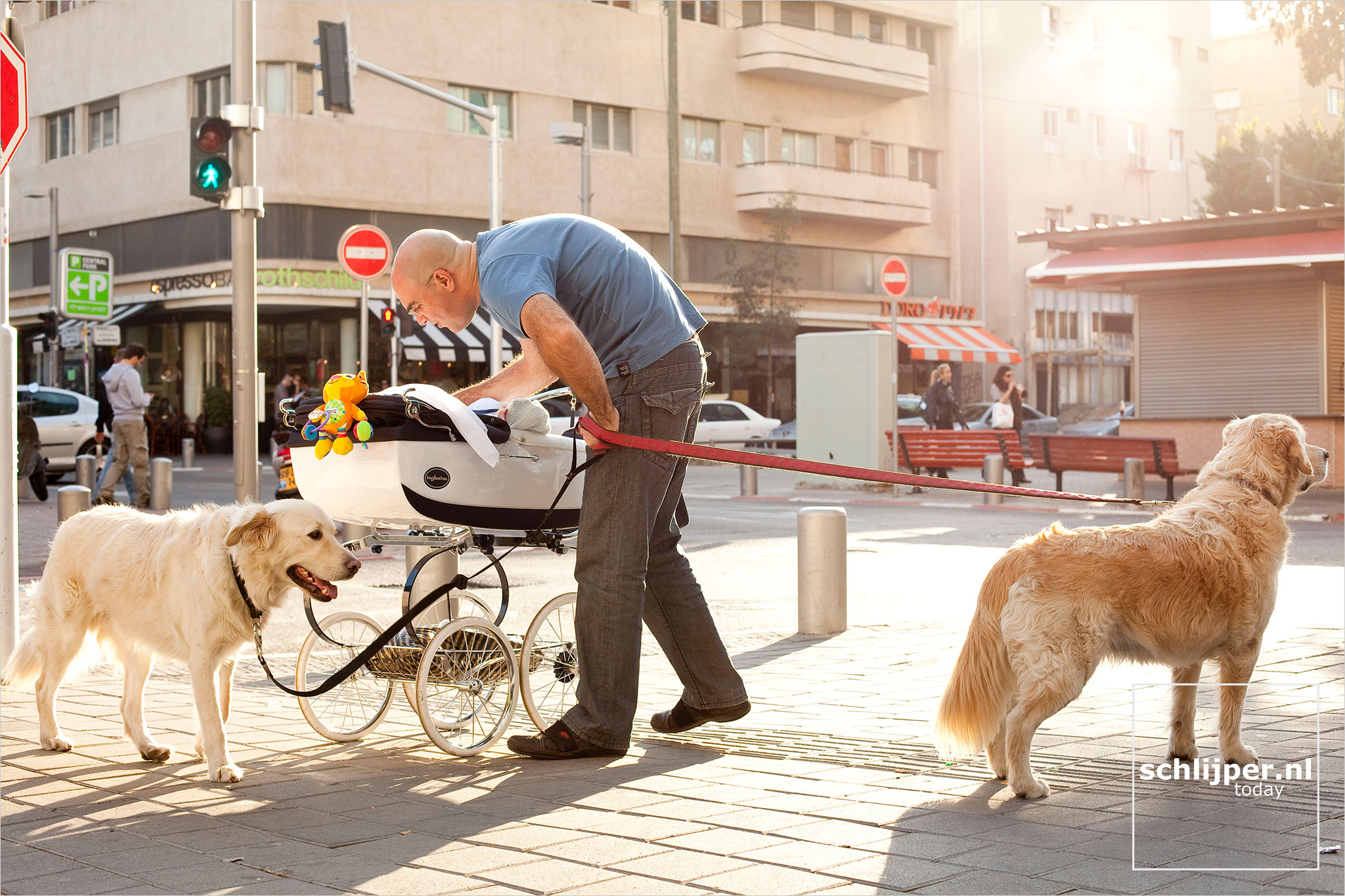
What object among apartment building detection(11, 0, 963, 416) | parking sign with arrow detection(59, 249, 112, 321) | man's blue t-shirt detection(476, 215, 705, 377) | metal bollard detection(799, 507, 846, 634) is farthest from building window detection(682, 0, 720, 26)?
man's blue t-shirt detection(476, 215, 705, 377)

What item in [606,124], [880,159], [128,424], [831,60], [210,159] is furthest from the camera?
[880,159]

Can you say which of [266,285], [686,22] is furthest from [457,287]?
[686,22]

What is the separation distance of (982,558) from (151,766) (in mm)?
8475

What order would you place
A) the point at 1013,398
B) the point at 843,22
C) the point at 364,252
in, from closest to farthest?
the point at 364,252, the point at 1013,398, the point at 843,22

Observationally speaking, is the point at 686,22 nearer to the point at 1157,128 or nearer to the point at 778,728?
the point at 1157,128

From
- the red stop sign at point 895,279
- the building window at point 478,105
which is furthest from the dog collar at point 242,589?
the building window at point 478,105

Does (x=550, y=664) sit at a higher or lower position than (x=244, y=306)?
lower

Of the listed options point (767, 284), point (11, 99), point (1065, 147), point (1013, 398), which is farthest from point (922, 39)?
point (11, 99)

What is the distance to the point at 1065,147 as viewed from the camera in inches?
2172

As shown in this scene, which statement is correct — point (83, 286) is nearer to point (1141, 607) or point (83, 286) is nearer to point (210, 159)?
point (210, 159)

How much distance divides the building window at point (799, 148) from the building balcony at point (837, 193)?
0.89m

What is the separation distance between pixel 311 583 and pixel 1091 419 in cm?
3800

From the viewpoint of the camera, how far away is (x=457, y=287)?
16.6 ft

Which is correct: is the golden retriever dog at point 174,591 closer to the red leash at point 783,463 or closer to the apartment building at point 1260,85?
the red leash at point 783,463
